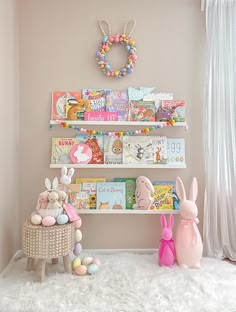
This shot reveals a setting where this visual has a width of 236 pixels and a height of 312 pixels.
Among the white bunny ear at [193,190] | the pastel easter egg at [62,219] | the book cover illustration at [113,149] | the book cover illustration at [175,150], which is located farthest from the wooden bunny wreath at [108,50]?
the pastel easter egg at [62,219]

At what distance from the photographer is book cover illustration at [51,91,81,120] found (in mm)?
2262

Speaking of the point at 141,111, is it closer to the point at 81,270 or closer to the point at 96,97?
the point at 96,97

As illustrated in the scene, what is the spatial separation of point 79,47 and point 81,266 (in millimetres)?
1466

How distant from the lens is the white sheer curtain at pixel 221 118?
2.18m

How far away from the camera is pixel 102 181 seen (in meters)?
2.29

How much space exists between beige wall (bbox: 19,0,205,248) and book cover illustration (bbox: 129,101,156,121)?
145 millimetres

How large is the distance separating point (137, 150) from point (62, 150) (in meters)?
0.52

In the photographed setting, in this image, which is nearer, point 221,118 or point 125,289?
point 125,289

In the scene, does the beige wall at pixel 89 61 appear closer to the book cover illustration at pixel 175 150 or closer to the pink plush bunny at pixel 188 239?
the book cover illustration at pixel 175 150

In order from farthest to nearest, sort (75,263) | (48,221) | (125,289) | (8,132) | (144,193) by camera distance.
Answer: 1. (144,193)
2. (8,132)
3. (75,263)
4. (48,221)
5. (125,289)

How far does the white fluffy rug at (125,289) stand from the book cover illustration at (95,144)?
69 cm

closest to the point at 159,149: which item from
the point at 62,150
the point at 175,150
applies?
the point at 175,150

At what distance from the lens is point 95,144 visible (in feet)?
7.49

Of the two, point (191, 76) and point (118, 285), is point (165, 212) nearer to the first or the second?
point (118, 285)
